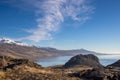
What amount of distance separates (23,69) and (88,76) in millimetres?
16558

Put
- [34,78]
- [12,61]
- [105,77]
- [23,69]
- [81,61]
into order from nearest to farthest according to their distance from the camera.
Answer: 1. [34,78]
2. [105,77]
3. [23,69]
4. [12,61]
5. [81,61]

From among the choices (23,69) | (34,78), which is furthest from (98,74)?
(23,69)

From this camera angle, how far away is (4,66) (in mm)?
61469

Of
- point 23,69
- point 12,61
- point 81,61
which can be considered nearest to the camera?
point 23,69

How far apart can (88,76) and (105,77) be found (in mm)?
4566

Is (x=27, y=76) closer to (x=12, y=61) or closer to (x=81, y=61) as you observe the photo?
(x=12, y=61)

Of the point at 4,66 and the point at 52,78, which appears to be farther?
the point at 4,66

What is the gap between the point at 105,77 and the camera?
52.0 meters

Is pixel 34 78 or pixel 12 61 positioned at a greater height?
pixel 12 61

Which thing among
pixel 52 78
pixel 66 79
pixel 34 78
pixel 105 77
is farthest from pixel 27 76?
pixel 105 77

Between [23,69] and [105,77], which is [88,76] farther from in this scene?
[23,69]

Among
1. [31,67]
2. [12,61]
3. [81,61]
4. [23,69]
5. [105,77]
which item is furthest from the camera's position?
[81,61]

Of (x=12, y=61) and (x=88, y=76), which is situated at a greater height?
(x=12, y=61)

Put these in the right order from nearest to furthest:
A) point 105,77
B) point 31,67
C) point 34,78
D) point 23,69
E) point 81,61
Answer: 1. point 34,78
2. point 105,77
3. point 23,69
4. point 31,67
5. point 81,61
